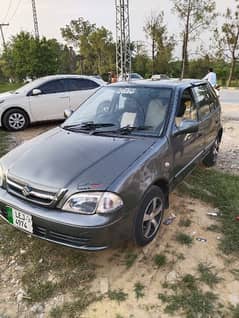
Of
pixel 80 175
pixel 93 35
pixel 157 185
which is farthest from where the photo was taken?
pixel 93 35

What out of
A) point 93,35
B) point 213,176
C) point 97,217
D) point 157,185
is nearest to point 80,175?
point 97,217

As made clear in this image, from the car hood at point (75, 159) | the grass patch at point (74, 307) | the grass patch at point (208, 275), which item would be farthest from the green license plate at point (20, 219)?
the grass patch at point (208, 275)

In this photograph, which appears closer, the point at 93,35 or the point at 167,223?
the point at 167,223

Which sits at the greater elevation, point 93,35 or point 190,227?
point 93,35

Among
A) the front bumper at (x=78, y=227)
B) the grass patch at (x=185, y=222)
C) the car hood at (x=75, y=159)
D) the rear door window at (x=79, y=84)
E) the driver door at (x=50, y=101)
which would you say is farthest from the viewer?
the rear door window at (x=79, y=84)

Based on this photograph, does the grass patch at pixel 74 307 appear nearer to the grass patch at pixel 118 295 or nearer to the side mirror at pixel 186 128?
the grass patch at pixel 118 295

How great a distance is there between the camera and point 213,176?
14.1 ft

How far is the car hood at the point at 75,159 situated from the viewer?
218 centimetres

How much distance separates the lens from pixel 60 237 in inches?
84.7

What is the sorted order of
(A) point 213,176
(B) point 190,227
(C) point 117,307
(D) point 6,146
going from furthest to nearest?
(D) point 6,146
(A) point 213,176
(B) point 190,227
(C) point 117,307

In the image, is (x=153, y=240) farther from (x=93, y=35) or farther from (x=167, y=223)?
(x=93, y=35)

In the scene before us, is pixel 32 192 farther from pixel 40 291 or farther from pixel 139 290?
pixel 139 290

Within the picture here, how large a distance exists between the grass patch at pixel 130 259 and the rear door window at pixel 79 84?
19.7 feet

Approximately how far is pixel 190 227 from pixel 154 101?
4.82 feet
